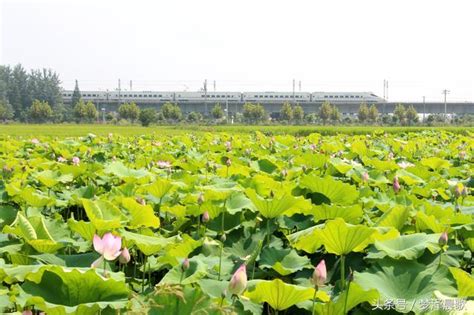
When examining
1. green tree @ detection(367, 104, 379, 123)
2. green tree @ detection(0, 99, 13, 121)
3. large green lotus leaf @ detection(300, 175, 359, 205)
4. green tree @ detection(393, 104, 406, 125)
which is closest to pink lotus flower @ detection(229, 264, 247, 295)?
large green lotus leaf @ detection(300, 175, 359, 205)

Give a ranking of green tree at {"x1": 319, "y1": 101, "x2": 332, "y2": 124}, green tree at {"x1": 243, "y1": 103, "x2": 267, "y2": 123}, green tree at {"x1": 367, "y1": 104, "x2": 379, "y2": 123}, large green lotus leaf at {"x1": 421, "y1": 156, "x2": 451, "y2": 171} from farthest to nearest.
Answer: green tree at {"x1": 367, "y1": 104, "x2": 379, "y2": 123}, green tree at {"x1": 319, "y1": 101, "x2": 332, "y2": 124}, green tree at {"x1": 243, "y1": 103, "x2": 267, "y2": 123}, large green lotus leaf at {"x1": 421, "y1": 156, "x2": 451, "y2": 171}

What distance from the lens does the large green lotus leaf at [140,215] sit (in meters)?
1.68

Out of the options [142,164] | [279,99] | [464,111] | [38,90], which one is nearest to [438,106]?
[464,111]

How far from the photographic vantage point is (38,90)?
74500 millimetres

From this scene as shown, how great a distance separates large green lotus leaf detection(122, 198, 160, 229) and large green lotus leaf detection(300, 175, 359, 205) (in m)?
0.60

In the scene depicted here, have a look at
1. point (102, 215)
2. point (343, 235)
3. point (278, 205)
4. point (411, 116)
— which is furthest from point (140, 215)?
point (411, 116)

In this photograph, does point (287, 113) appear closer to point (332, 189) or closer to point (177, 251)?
point (332, 189)

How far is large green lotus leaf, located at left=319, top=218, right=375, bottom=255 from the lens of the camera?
1.31 meters

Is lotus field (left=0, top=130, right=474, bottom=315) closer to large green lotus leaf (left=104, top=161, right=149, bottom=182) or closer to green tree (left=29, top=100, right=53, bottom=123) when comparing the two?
large green lotus leaf (left=104, top=161, right=149, bottom=182)

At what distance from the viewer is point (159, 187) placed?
6.64ft

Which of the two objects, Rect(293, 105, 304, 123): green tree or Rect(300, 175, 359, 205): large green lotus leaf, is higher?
Rect(300, 175, 359, 205): large green lotus leaf

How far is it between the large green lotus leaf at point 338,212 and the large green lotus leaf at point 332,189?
7.9 inches

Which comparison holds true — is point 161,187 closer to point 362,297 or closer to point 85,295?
point 85,295

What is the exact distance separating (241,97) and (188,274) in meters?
76.4
